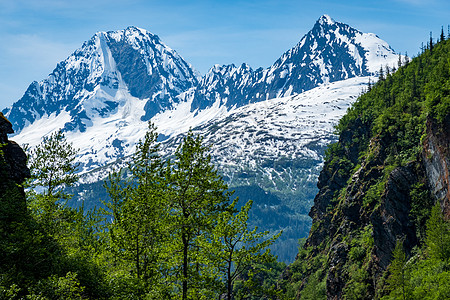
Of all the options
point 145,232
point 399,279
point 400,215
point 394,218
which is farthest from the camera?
point 400,215

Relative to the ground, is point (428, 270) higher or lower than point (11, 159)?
lower

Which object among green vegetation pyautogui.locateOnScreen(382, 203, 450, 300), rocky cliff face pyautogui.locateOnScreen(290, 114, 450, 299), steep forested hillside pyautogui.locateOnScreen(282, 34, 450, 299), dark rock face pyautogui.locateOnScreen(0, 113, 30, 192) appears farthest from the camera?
rocky cliff face pyautogui.locateOnScreen(290, 114, 450, 299)

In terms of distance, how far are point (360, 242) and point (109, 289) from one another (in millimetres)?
75068

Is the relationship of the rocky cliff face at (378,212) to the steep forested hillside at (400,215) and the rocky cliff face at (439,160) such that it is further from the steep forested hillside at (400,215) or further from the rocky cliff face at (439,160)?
the steep forested hillside at (400,215)

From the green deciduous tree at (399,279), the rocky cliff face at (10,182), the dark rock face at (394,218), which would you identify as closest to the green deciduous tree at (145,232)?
the rocky cliff face at (10,182)

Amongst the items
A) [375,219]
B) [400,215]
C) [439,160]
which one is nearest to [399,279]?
[400,215]

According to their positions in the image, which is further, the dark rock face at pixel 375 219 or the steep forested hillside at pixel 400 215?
the dark rock face at pixel 375 219

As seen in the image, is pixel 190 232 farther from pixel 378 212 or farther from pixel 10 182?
pixel 378 212

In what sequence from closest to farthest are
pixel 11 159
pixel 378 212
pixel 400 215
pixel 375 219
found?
1. pixel 11 159
2. pixel 400 215
3. pixel 375 219
4. pixel 378 212

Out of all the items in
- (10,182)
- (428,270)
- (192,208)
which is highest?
(10,182)

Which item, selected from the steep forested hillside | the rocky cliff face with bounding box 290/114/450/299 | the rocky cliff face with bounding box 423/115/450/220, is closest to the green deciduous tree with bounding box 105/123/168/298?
the steep forested hillside

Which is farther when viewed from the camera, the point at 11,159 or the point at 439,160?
the point at 439,160

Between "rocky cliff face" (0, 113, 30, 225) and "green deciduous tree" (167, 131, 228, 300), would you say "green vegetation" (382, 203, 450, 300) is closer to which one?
"green deciduous tree" (167, 131, 228, 300)

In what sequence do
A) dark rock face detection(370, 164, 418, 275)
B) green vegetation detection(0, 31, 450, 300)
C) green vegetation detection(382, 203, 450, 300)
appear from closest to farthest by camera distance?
green vegetation detection(0, 31, 450, 300) < green vegetation detection(382, 203, 450, 300) < dark rock face detection(370, 164, 418, 275)
